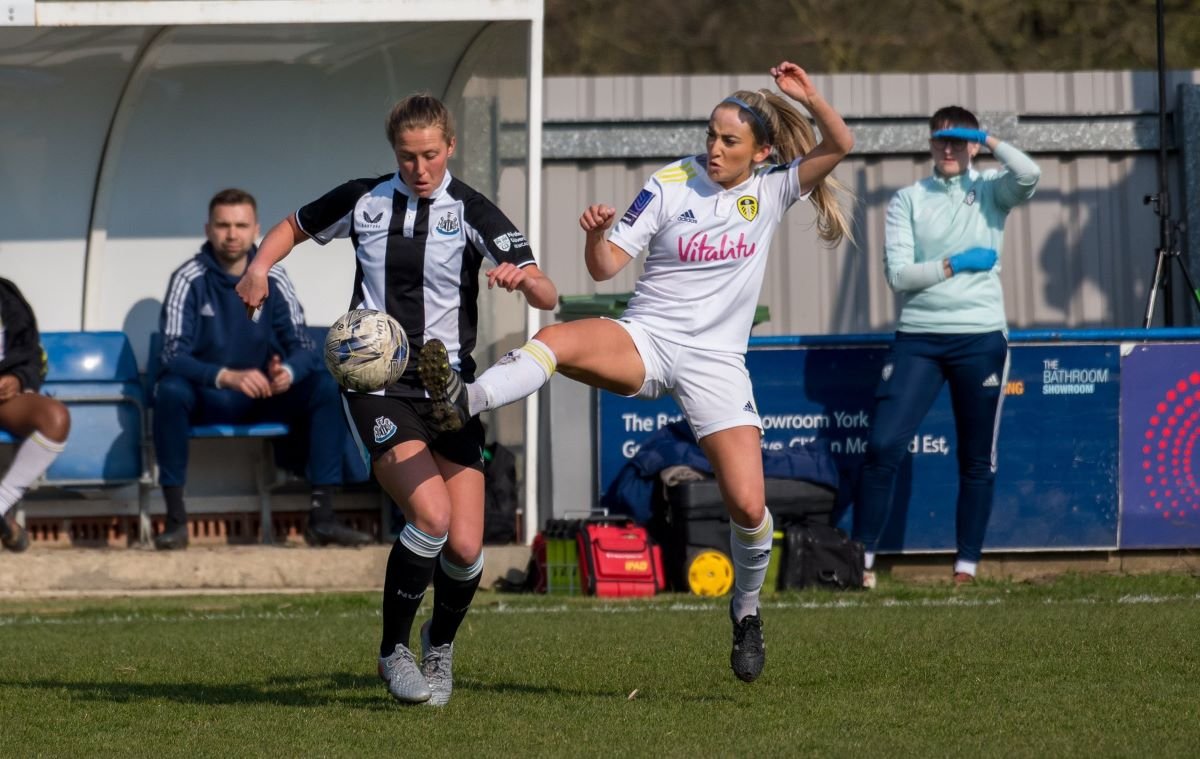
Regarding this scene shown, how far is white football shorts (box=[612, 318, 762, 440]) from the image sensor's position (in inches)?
240

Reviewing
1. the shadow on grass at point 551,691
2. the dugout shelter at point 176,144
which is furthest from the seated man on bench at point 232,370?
the shadow on grass at point 551,691

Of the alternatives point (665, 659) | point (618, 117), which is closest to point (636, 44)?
point (618, 117)

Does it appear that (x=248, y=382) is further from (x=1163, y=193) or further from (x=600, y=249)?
(x=1163, y=193)

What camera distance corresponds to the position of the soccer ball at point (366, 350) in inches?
213

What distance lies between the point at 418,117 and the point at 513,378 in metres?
0.91

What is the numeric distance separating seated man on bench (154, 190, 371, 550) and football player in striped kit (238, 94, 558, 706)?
4.25m

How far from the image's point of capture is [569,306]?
1059 cm

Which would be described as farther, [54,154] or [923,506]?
[54,154]

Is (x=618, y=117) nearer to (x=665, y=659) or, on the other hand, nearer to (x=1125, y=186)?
(x=1125, y=186)

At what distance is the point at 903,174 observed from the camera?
12.0 m

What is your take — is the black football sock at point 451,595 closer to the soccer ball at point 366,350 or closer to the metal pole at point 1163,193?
the soccer ball at point 366,350

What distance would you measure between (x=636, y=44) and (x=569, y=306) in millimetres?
10520

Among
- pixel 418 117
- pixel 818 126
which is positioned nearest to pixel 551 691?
pixel 418 117

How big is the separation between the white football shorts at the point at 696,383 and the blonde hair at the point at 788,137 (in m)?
0.68
